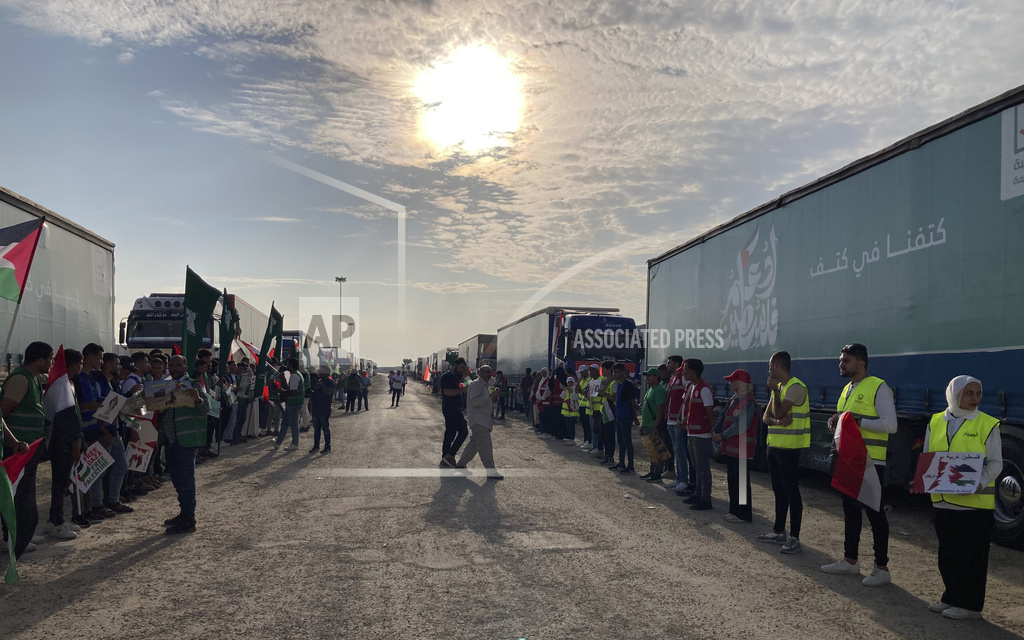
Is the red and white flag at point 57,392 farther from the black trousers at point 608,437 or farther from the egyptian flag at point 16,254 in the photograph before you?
the black trousers at point 608,437

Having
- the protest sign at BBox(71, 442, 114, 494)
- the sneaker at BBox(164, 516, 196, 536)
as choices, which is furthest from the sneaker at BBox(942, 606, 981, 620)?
the protest sign at BBox(71, 442, 114, 494)

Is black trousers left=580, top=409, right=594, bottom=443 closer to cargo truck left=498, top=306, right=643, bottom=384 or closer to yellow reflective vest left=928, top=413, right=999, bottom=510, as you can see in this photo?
cargo truck left=498, top=306, right=643, bottom=384

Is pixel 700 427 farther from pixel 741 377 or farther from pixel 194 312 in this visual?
pixel 194 312

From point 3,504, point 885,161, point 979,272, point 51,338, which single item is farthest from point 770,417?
point 51,338

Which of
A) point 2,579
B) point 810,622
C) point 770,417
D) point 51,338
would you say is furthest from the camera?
point 51,338

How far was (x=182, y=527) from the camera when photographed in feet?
26.1

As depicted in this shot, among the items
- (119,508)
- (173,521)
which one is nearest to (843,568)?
(173,521)

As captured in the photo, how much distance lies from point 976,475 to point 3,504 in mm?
7225

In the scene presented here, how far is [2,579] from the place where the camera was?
19.8 ft

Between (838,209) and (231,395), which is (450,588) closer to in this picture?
(838,209)

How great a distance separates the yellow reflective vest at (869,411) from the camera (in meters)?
6.36

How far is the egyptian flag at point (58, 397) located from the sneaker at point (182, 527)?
1.52 m

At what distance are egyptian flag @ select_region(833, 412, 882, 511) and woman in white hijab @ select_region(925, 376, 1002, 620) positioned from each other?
0.61 m

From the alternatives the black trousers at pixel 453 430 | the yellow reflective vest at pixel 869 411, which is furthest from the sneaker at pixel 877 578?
the black trousers at pixel 453 430
